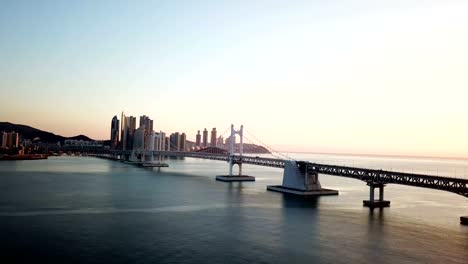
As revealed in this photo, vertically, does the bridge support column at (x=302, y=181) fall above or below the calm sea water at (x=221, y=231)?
above

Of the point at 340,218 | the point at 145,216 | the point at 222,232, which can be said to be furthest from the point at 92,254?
the point at 340,218

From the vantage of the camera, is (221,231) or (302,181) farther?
(302,181)

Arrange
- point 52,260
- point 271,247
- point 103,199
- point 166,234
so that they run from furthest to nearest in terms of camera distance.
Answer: point 103,199, point 166,234, point 271,247, point 52,260

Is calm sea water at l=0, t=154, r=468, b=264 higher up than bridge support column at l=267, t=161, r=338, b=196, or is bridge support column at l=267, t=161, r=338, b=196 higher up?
bridge support column at l=267, t=161, r=338, b=196

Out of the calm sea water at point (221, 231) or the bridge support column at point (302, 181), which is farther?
the bridge support column at point (302, 181)

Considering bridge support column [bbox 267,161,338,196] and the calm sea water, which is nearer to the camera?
the calm sea water

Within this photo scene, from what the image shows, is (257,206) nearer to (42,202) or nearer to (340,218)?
(340,218)

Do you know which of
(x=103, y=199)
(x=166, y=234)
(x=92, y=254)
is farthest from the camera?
(x=103, y=199)

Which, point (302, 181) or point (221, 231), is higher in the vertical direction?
point (302, 181)
